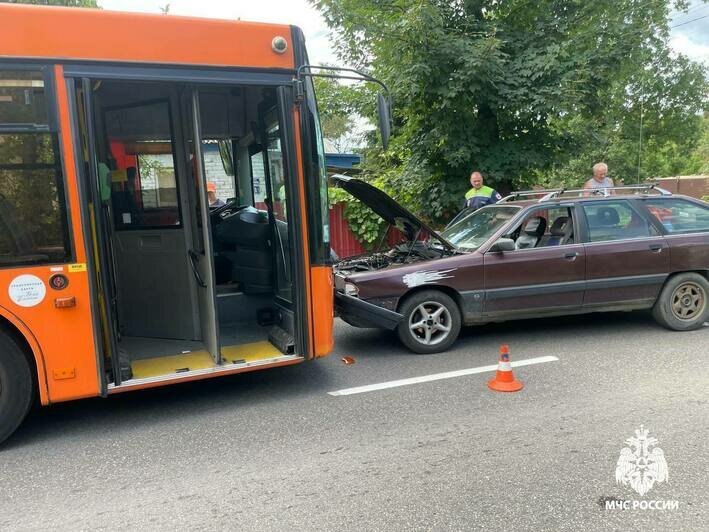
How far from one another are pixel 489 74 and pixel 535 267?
3874 millimetres

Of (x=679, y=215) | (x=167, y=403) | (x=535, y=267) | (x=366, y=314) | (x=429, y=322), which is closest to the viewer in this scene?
(x=167, y=403)

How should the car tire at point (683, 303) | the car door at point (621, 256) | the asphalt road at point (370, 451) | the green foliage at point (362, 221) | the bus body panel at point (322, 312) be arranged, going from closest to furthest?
the asphalt road at point (370, 451), the bus body panel at point (322, 312), the car door at point (621, 256), the car tire at point (683, 303), the green foliage at point (362, 221)

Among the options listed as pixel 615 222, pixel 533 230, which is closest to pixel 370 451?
pixel 533 230

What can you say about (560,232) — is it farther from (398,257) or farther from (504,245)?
(398,257)

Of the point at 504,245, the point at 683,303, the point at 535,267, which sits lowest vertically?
the point at 683,303

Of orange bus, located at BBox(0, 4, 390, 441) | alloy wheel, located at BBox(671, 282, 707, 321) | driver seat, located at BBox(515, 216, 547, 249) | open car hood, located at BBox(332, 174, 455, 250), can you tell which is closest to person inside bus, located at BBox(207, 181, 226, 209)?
orange bus, located at BBox(0, 4, 390, 441)

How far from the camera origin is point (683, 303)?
6.38 metres

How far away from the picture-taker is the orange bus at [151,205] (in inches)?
144

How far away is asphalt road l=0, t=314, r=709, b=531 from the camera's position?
9.66ft

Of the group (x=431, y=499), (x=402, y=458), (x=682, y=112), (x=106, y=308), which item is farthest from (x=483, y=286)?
(x=682, y=112)

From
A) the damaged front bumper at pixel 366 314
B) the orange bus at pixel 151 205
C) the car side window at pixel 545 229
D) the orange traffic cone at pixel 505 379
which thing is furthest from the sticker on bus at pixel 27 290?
the car side window at pixel 545 229

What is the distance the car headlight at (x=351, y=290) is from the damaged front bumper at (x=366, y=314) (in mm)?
64

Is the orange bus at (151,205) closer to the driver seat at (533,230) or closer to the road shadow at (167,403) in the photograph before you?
the road shadow at (167,403)

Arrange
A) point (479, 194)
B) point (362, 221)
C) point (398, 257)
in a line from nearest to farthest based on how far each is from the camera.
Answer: point (398, 257), point (479, 194), point (362, 221)
